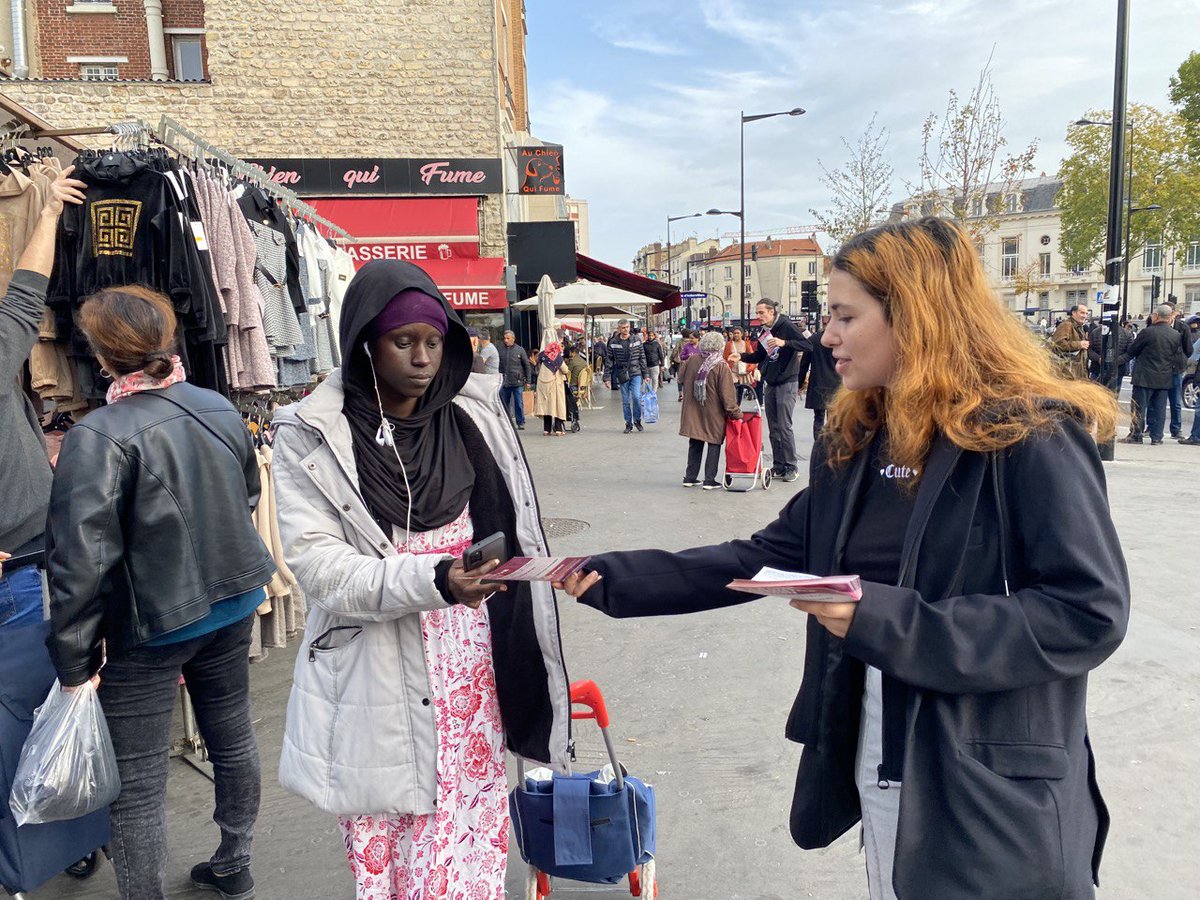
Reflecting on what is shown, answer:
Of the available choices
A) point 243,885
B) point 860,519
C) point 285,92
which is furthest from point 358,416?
point 285,92

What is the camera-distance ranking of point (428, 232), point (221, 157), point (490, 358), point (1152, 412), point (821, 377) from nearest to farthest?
1. point (490, 358)
2. point (221, 157)
3. point (821, 377)
4. point (1152, 412)
5. point (428, 232)

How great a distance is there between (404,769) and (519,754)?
39 centimetres

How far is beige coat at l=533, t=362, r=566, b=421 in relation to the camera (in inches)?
621

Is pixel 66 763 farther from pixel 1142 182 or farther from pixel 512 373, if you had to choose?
pixel 1142 182

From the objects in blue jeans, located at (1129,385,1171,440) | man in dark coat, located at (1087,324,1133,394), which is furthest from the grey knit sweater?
blue jeans, located at (1129,385,1171,440)

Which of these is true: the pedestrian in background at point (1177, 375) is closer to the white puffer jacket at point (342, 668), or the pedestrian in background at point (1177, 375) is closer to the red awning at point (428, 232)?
the red awning at point (428, 232)

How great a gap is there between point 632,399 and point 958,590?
1527 centimetres

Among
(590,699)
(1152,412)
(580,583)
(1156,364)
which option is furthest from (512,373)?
(580,583)

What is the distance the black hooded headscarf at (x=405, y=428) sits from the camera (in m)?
2.20

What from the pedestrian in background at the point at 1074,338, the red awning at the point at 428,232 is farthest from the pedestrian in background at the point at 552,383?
the pedestrian in background at the point at 1074,338

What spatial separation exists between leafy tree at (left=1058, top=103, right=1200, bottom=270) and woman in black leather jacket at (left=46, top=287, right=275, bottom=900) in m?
34.4

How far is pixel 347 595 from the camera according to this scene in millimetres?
2021

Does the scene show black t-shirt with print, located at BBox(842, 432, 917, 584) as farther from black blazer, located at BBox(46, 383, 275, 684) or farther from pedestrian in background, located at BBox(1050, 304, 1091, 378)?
pedestrian in background, located at BBox(1050, 304, 1091, 378)

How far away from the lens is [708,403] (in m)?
10.4
